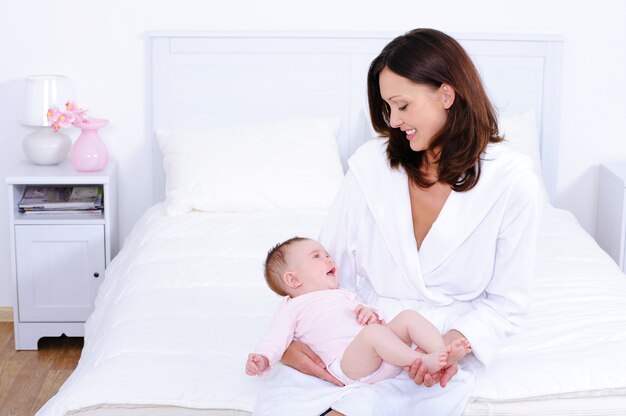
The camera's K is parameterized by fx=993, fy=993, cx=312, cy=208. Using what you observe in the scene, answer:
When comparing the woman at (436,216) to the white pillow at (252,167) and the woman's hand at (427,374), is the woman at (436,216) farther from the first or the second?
the white pillow at (252,167)

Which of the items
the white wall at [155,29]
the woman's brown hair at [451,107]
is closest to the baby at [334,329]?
the woman's brown hair at [451,107]

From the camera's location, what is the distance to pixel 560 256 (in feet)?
9.65

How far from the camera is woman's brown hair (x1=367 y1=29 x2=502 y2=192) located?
77.4 inches

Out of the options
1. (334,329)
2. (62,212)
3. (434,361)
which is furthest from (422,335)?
(62,212)

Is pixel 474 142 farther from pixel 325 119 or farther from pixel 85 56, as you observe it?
pixel 85 56

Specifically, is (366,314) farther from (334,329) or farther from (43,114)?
(43,114)

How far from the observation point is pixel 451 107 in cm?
202

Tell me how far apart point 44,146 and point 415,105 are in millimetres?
1925

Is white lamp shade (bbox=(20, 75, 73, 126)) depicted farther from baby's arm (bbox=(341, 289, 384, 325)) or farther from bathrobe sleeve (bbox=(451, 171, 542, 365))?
bathrobe sleeve (bbox=(451, 171, 542, 365))

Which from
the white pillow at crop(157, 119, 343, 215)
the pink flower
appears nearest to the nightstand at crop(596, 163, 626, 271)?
the white pillow at crop(157, 119, 343, 215)

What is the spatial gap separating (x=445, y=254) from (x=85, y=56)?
6.72 feet

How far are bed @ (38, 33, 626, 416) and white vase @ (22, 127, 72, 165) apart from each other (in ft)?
1.15

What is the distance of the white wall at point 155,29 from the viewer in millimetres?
3645

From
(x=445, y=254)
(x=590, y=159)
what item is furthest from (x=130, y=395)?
(x=590, y=159)
